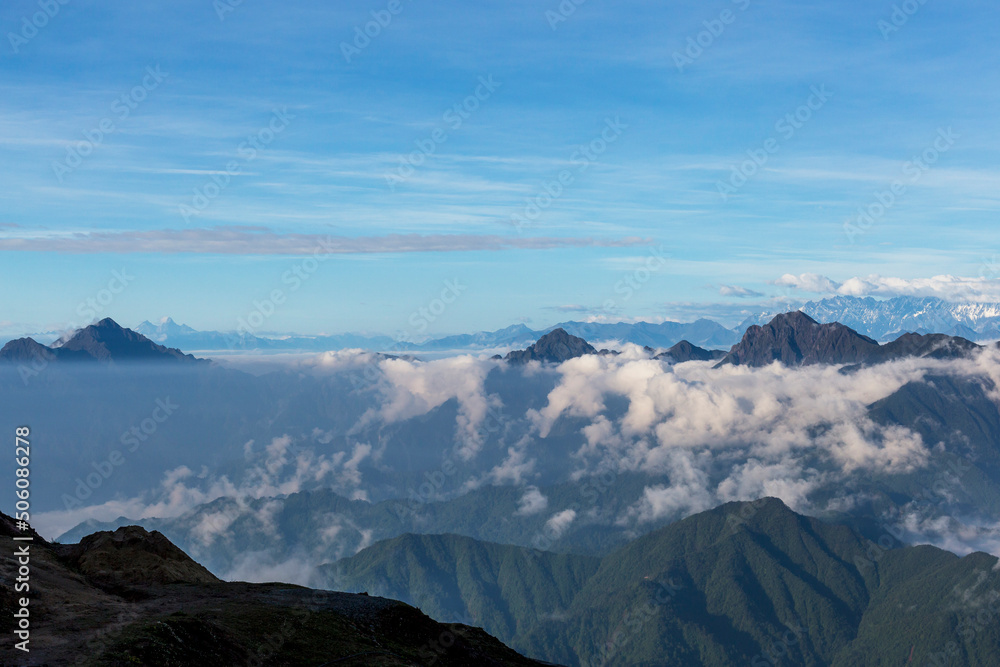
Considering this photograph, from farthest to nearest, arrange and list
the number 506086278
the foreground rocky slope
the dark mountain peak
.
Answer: the dark mountain peak → the number 506086278 → the foreground rocky slope

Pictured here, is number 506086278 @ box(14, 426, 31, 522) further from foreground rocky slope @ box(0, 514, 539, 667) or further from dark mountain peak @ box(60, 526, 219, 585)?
dark mountain peak @ box(60, 526, 219, 585)

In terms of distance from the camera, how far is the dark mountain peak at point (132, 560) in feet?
275

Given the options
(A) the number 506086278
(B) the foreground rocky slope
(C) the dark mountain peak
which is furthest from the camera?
(C) the dark mountain peak

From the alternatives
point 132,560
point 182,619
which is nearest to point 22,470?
point 182,619

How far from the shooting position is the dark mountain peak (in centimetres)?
8375

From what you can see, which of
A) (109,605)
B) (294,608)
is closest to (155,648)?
(109,605)

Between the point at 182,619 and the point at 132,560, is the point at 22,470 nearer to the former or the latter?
the point at 182,619

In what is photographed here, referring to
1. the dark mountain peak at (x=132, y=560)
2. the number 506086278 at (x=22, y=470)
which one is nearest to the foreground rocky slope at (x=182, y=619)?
the dark mountain peak at (x=132, y=560)

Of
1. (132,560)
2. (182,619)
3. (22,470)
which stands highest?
(22,470)

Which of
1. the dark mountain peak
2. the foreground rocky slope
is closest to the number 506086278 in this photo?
the foreground rocky slope

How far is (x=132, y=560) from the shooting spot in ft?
287

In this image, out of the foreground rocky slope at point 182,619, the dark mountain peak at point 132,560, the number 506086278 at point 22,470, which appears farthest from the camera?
the dark mountain peak at point 132,560

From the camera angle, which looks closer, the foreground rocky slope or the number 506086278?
the foreground rocky slope

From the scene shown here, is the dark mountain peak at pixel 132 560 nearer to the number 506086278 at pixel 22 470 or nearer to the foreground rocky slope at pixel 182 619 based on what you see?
the foreground rocky slope at pixel 182 619
